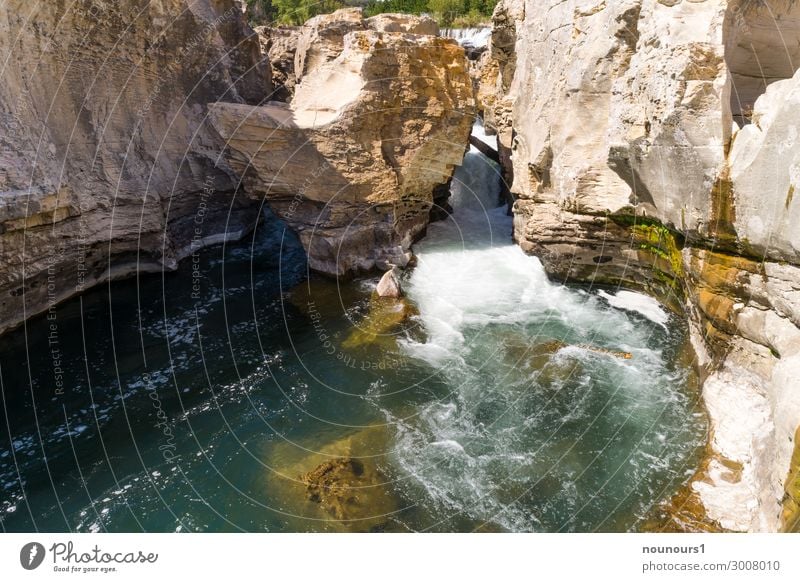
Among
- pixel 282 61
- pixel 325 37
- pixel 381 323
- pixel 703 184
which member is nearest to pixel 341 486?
pixel 381 323

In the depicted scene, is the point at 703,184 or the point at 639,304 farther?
the point at 639,304

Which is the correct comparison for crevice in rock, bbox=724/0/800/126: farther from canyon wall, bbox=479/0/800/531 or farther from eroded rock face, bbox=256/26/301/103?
eroded rock face, bbox=256/26/301/103

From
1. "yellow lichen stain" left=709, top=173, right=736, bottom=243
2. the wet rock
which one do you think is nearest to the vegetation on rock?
"yellow lichen stain" left=709, top=173, right=736, bottom=243

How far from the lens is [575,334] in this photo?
12445 mm

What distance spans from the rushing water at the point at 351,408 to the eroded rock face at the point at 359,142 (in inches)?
72.7

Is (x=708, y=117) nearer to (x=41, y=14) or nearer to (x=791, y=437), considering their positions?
(x=791, y=437)

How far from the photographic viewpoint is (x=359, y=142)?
1500cm

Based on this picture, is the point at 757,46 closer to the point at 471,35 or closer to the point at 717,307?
the point at 717,307

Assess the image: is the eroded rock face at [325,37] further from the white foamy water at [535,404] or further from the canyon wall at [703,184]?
the white foamy water at [535,404]

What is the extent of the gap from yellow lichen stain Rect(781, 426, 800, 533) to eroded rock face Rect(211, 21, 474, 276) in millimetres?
11781

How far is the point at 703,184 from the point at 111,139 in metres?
Answer: 16.3

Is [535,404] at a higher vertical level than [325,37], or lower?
lower

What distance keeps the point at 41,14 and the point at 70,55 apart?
1200 millimetres
